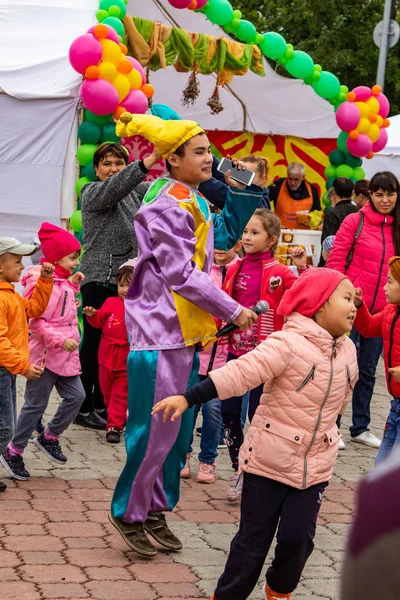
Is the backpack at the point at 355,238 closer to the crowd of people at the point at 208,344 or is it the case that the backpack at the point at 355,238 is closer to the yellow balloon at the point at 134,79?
the crowd of people at the point at 208,344

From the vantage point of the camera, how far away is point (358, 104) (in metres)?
13.1

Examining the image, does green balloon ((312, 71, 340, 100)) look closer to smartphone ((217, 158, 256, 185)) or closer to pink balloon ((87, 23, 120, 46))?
pink balloon ((87, 23, 120, 46))

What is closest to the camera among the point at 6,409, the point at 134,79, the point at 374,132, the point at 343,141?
the point at 6,409

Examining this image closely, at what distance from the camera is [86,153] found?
31.7ft

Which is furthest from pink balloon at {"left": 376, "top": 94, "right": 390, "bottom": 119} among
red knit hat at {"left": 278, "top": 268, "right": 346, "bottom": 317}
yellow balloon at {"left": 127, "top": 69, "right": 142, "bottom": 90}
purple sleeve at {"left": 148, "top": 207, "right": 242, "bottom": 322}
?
red knit hat at {"left": 278, "top": 268, "right": 346, "bottom": 317}

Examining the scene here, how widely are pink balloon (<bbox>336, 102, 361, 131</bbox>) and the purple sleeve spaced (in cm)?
896

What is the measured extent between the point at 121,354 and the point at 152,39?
495 cm

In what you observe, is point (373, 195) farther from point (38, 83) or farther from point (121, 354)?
point (38, 83)

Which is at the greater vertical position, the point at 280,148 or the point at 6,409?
the point at 6,409

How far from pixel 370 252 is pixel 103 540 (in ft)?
10.2

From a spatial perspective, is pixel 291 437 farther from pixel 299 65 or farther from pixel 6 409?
pixel 299 65

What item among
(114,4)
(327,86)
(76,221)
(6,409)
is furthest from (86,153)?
(6,409)

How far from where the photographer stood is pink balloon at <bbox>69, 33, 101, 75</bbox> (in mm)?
9117

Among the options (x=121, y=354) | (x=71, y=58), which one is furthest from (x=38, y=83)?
(x=121, y=354)
